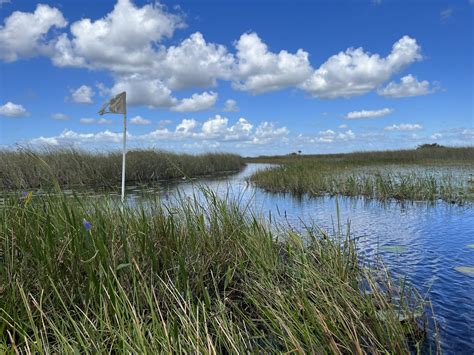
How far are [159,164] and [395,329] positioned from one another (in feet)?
65.8

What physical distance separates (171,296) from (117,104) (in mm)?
5132

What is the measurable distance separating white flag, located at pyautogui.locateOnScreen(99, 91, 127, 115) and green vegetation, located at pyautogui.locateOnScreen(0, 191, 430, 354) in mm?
3382

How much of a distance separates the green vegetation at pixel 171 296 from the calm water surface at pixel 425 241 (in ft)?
1.51

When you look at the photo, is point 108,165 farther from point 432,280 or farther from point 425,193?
point 432,280

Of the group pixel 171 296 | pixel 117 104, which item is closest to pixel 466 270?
pixel 171 296

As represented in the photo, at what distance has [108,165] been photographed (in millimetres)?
18609

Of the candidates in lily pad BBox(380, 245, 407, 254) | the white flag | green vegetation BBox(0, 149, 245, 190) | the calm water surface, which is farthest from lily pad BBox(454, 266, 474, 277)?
green vegetation BBox(0, 149, 245, 190)

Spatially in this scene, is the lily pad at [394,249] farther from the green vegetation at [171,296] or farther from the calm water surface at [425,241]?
the green vegetation at [171,296]

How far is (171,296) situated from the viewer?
3.12m

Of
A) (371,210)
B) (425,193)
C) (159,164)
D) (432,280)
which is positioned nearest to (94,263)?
(432,280)

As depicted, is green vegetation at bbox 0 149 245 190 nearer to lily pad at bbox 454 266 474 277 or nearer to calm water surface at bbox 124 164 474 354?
calm water surface at bbox 124 164 474 354

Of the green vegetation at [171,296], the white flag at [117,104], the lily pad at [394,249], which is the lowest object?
the lily pad at [394,249]

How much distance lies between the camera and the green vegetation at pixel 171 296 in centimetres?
227

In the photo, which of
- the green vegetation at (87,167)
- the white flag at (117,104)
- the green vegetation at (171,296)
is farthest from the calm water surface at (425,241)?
the green vegetation at (87,167)
